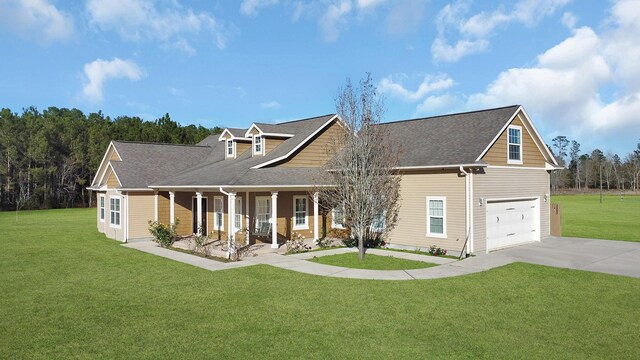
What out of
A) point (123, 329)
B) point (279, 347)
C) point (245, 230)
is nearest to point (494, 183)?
point (245, 230)

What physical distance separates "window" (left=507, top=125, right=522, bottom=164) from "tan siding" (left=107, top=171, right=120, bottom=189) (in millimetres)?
20032

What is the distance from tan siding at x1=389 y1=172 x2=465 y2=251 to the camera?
17.4m

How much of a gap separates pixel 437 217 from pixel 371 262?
3886 millimetres

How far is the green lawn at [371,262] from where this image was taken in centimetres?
1533

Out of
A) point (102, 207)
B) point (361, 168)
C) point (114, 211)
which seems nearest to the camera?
point (361, 168)

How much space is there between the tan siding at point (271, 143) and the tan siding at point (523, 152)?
36.3 feet

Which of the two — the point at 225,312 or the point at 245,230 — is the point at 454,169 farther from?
the point at 225,312

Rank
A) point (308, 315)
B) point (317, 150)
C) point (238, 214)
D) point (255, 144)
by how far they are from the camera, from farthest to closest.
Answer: point (255, 144), point (317, 150), point (238, 214), point (308, 315)

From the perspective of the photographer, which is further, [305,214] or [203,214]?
[203,214]

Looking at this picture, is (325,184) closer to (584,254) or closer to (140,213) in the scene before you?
(584,254)

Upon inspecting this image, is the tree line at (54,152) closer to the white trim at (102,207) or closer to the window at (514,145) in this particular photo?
the white trim at (102,207)

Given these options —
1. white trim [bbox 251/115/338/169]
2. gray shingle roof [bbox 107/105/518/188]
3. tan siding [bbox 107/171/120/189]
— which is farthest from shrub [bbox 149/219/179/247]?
white trim [bbox 251/115/338/169]

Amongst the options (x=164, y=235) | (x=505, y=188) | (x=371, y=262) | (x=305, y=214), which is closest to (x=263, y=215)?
(x=305, y=214)

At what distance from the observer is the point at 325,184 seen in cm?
1930
